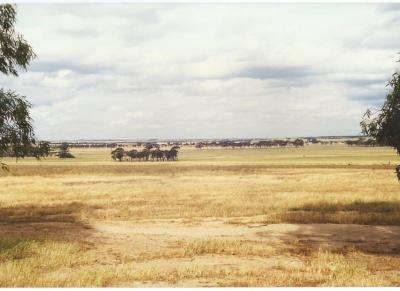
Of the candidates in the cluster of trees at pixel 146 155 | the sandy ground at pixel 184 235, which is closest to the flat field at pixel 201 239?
the sandy ground at pixel 184 235

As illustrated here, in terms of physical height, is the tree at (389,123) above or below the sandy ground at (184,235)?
above

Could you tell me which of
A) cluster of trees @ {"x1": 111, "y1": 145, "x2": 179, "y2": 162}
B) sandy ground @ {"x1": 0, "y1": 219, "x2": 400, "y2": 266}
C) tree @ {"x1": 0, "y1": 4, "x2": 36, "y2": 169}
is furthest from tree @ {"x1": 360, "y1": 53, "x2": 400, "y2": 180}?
cluster of trees @ {"x1": 111, "y1": 145, "x2": 179, "y2": 162}

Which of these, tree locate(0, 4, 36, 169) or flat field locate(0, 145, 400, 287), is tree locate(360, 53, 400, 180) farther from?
tree locate(0, 4, 36, 169)

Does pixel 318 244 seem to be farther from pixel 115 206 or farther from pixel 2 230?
pixel 115 206

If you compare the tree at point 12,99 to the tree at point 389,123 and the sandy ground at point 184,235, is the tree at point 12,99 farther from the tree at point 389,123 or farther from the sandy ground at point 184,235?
the tree at point 389,123

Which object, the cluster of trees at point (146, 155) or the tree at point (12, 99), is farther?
the cluster of trees at point (146, 155)

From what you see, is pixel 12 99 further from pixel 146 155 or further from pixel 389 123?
pixel 146 155

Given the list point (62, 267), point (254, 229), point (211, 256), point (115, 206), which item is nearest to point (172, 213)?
point (115, 206)

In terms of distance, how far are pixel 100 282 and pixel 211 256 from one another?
5650mm

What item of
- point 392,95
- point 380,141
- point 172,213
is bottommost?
point 172,213

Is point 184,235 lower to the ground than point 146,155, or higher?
lower

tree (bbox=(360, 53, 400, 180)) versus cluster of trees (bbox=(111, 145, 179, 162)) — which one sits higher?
tree (bbox=(360, 53, 400, 180))

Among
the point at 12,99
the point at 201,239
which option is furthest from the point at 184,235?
the point at 12,99

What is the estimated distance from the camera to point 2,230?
81.7ft
